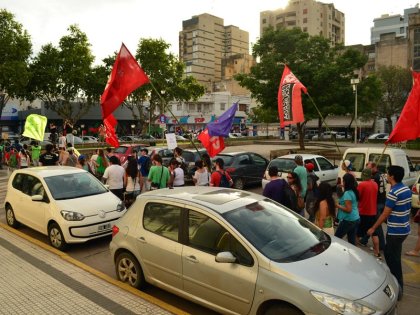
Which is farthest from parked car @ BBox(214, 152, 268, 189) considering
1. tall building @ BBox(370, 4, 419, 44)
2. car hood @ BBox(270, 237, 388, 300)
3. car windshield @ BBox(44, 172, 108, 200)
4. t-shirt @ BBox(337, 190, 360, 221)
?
tall building @ BBox(370, 4, 419, 44)

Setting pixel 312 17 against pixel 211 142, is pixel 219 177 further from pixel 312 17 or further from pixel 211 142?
pixel 312 17

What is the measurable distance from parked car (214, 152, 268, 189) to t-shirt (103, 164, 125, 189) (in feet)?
17.0

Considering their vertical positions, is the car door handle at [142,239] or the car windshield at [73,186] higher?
the car windshield at [73,186]

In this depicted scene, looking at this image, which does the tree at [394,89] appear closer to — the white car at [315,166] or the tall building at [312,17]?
the white car at [315,166]

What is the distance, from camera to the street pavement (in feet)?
17.4

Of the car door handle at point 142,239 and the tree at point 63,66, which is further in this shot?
the tree at point 63,66

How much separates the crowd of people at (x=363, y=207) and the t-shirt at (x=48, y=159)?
865 cm

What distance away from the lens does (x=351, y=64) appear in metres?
25.7

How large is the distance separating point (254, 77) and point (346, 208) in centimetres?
2146

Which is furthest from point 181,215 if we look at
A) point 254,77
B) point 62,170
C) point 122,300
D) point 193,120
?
point 193,120

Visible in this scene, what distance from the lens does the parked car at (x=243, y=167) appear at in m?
14.4

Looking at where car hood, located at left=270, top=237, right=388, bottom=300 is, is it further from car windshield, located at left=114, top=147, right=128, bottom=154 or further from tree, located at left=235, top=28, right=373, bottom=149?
tree, located at left=235, top=28, right=373, bottom=149

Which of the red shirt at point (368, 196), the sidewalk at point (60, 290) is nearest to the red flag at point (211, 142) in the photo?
the red shirt at point (368, 196)

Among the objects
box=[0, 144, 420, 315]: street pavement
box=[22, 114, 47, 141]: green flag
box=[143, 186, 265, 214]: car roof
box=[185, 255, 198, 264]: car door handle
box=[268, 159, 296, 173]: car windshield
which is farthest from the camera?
box=[22, 114, 47, 141]: green flag
